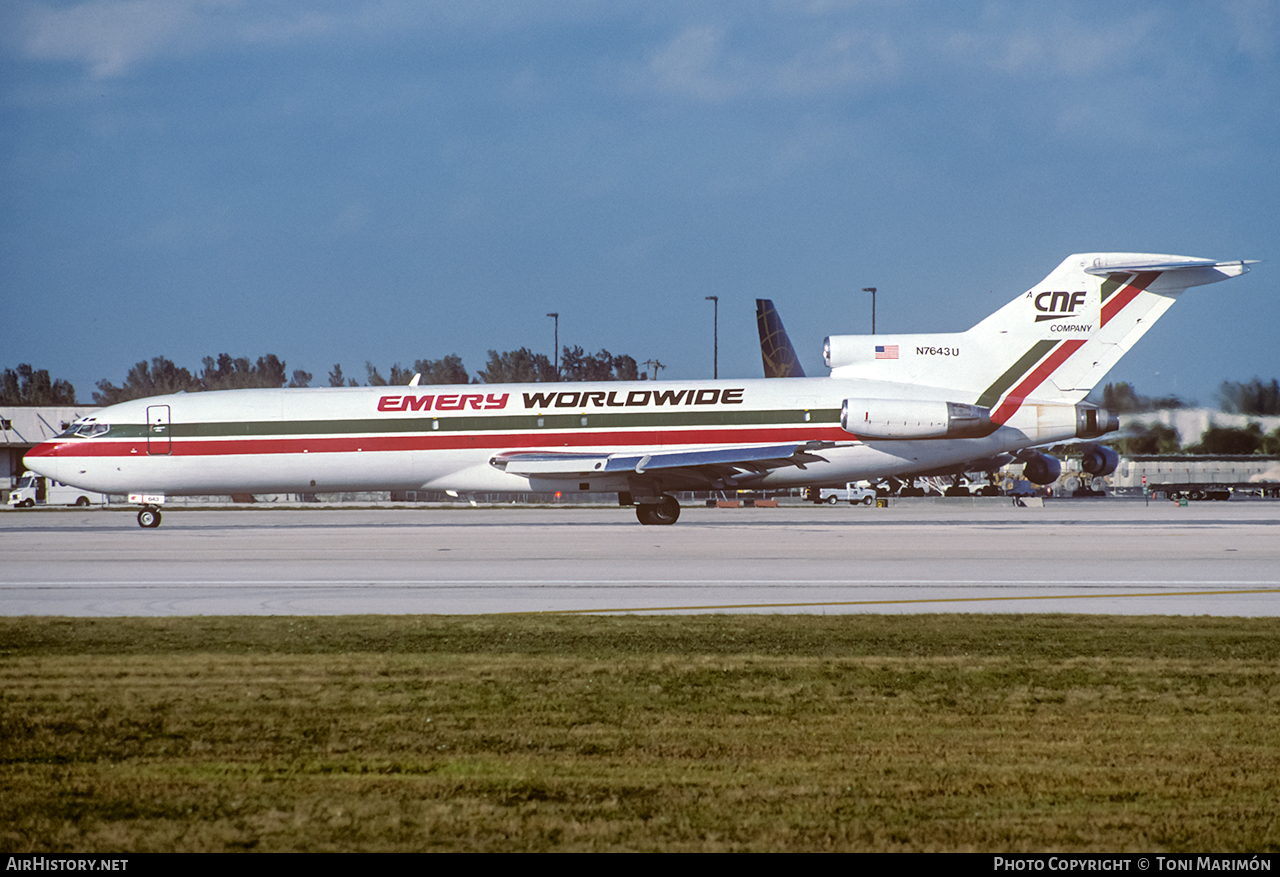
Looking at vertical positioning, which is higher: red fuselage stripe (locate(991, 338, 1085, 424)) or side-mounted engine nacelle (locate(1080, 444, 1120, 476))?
red fuselage stripe (locate(991, 338, 1085, 424))

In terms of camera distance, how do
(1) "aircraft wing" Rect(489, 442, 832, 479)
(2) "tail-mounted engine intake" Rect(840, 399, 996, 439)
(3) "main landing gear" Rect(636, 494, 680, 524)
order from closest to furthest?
(1) "aircraft wing" Rect(489, 442, 832, 479), (2) "tail-mounted engine intake" Rect(840, 399, 996, 439), (3) "main landing gear" Rect(636, 494, 680, 524)

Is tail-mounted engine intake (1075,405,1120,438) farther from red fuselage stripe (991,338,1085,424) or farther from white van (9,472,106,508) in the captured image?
white van (9,472,106,508)

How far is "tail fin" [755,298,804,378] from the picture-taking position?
2537 inches

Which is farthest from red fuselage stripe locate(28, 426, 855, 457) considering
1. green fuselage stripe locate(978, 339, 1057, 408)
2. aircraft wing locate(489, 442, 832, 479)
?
green fuselage stripe locate(978, 339, 1057, 408)

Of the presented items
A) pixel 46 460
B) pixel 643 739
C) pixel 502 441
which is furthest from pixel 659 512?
pixel 643 739

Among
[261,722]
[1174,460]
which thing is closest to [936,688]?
[261,722]

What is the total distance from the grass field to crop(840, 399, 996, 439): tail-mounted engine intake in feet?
65.0

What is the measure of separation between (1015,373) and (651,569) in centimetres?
1827

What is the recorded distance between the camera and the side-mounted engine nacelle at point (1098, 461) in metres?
50.5

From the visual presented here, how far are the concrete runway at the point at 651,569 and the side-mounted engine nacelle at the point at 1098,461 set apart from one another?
68.4ft

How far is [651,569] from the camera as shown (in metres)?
17.8

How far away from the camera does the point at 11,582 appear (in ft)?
54.2

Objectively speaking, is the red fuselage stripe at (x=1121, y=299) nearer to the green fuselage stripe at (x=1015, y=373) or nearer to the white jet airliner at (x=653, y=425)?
the white jet airliner at (x=653, y=425)

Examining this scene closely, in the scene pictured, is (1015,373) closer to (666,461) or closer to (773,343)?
(666,461)
